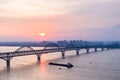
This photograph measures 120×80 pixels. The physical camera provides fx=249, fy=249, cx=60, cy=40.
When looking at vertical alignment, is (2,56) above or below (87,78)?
above

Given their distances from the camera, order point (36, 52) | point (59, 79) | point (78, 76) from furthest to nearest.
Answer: point (36, 52) → point (78, 76) → point (59, 79)

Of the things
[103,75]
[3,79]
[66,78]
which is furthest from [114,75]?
[3,79]

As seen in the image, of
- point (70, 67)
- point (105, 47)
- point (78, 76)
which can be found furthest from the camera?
point (105, 47)

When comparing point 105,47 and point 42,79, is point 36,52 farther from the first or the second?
point 105,47

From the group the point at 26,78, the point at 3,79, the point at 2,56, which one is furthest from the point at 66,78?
the point at 2,56

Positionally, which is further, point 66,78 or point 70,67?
point 70,67

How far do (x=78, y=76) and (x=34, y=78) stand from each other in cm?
885

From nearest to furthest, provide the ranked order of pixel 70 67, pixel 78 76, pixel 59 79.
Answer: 1. pixel 59 79
2. pixel 78 76
3. pixel 70 67

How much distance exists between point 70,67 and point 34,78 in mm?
→ 18727

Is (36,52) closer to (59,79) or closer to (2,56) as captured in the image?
(2,56)

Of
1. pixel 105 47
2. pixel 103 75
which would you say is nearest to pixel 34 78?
pixel 103 75

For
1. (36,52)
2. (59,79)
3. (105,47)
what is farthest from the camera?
(105,47)

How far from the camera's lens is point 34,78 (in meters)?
47.9

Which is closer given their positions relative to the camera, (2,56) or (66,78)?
(66,78)
